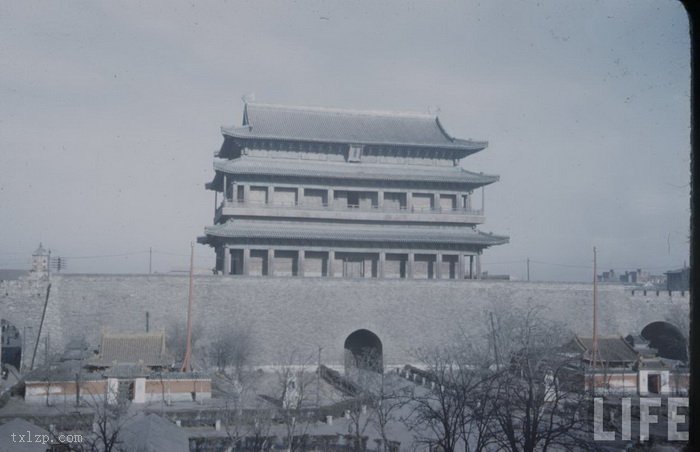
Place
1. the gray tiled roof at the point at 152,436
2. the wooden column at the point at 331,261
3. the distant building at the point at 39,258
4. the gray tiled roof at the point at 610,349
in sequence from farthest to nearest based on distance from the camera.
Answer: the distant building at the point at 39,258 < the wooden column at the point at 331,261 < the gray tiled roof at the point at 610,349 < the gray tiled roof at the point at 152,436

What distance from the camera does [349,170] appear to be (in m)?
30.8

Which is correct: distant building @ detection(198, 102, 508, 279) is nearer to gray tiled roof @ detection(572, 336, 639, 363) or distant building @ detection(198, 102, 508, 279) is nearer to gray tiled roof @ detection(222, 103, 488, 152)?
gray tiled roof @ detection(222, 103, 488, 152)

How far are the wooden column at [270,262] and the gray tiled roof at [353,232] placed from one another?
3.12 ft

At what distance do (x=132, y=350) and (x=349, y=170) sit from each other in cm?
1357

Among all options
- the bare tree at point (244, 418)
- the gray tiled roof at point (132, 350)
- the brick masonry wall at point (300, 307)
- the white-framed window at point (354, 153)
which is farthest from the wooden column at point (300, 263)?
the gray tiled roof at point (132, 350)

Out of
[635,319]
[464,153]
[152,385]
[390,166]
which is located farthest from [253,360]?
[635,319]

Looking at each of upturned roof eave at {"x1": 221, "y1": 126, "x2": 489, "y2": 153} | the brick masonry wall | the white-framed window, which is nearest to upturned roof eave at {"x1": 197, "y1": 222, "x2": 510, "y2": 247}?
the brick masonry wall

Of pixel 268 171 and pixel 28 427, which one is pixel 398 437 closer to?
pixel 28 427

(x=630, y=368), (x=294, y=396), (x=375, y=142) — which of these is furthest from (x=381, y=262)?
(x=294, y=396)

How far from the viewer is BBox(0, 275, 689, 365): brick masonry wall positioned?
2488 centimetres

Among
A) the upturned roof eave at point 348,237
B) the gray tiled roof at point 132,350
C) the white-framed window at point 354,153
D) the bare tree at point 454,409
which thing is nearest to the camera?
the bare tree at point 454,409

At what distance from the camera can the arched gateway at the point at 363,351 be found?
81.3 ft

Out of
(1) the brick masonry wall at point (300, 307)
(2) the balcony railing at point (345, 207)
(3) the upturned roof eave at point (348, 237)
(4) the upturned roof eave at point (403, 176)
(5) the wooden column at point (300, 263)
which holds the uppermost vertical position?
(4) the upturned roof eave at point (403, 176)

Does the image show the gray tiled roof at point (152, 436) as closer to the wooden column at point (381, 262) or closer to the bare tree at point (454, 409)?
the bare tree at point (454, 409)
